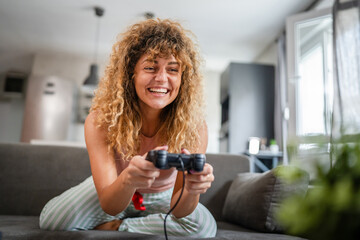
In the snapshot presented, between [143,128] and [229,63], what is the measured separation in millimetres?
3644

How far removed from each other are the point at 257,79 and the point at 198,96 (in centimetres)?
349

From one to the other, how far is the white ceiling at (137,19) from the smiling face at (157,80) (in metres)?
2.42

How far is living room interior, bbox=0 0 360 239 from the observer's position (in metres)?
2.80

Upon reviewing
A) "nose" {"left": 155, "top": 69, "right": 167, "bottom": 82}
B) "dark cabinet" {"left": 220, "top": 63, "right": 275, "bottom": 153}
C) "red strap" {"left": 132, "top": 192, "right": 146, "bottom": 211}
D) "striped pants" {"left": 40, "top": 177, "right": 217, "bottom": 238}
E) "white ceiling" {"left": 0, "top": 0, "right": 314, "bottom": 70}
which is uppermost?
"white ceiling" {"left": 0, "top": 0, "right": 314, "bottom": 70}

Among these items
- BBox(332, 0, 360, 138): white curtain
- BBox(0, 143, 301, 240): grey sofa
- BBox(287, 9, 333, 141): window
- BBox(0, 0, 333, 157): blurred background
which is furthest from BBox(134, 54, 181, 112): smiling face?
BBox(287, 9, 333, 141): window

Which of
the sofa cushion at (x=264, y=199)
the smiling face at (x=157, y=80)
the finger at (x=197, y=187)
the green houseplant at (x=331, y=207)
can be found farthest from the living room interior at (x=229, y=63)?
the green houseplant at (x=331, y=207)

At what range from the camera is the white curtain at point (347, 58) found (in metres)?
2.37

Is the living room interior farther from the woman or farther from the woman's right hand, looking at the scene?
the woman's right hand

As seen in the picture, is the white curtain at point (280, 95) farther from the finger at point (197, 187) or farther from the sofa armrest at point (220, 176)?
the finger at point (197, 187)

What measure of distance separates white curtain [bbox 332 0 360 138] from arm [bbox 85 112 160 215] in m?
1.91

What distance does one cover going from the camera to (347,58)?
2488 millimetres

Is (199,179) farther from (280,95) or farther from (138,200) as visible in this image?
(280,95)

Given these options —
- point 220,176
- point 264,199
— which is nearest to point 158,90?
point 264,199

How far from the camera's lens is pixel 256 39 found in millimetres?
4625
